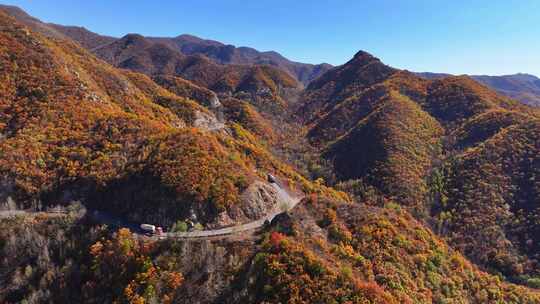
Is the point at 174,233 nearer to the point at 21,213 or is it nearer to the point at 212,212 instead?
the point at 212,212

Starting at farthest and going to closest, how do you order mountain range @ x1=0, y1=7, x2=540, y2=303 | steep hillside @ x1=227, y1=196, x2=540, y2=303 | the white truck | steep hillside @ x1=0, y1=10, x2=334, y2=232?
steep hillside @ x1=0, y1=10, x2=334, y2=232 → the white truck → mountain range @ x1=0, y1=7, x2=540, y2=303 → steep hillside @ x1=227, y1=196, x2=540, y2=303

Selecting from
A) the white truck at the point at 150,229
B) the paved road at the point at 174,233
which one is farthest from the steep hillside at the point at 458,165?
the white truck at the point at 150,229

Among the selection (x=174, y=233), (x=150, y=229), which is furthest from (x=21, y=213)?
(x=174, y=233)

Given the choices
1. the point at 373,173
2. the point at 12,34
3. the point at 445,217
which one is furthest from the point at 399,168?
the point at 12,34

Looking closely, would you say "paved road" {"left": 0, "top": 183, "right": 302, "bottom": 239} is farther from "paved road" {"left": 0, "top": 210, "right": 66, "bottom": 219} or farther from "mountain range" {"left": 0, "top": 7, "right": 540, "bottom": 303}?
"mountain range" {"left": 0, "top": 7, "right": 540, "bottom": 303}

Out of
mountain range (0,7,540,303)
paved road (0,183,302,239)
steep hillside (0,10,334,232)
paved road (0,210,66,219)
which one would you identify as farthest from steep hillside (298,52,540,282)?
paved road (0,210,66,219)

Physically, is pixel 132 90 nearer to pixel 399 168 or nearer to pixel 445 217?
pixel 399 168

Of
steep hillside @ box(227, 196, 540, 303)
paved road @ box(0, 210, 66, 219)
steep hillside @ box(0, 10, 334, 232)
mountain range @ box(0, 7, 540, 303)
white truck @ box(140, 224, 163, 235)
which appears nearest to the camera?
steep hillside @ box(227, 196, 540, 303)

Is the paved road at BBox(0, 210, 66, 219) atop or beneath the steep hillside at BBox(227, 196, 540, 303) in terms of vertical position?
atop

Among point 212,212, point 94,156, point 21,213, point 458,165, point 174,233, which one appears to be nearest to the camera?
point 174,233
